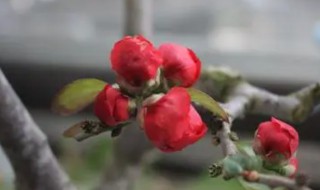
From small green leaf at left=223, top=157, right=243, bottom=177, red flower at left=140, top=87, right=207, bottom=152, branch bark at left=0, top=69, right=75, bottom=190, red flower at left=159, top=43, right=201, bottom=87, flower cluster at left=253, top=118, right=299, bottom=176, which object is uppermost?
red flower at left=159, top=43, right=201, bottom=87

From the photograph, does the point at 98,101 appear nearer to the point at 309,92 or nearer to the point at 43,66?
the point at 309,92

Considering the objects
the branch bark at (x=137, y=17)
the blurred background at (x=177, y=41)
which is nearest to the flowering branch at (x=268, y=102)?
the branch bark at (x=137, y=17)

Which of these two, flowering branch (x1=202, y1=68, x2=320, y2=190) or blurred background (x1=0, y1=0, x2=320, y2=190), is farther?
blurred background (x1=0, y1=0, x2=320, y2=190)

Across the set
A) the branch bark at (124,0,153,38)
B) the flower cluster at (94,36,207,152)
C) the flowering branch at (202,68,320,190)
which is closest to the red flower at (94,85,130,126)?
the flower cluster at (94,36,207,152)

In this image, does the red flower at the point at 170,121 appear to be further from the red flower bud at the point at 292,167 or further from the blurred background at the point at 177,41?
the blurred background at the point at 177,41

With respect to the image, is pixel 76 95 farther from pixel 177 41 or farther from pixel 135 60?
pixel 177 41

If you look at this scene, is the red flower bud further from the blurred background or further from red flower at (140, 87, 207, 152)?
the blurred background

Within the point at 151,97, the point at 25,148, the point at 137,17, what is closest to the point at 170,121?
the point at 151,97
